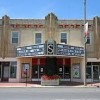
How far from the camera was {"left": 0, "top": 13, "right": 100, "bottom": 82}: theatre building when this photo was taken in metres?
38.5

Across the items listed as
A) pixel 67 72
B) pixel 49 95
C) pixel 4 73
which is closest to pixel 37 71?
pixel 67 72

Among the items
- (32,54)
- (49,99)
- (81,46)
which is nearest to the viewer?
(49,99)

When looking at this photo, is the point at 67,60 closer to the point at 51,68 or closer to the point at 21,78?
the point at 51,68

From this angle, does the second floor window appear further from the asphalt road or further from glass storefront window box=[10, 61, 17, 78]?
the asphalt road

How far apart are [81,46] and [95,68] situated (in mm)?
3591

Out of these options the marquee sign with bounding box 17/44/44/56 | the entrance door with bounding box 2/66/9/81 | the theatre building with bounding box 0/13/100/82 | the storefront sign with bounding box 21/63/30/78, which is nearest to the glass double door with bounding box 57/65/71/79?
the theatre building with bounding box 0/13/100/82

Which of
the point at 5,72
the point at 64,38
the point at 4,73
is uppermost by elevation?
the point at 64,38

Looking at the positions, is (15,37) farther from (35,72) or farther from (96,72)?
(96,72)

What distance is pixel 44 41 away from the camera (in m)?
38.3

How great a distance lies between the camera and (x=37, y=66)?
39.0 meters

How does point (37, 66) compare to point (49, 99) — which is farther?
point (37, 66)

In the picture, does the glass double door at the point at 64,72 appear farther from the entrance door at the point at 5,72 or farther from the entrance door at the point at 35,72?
the entrance door at the point at 5,72

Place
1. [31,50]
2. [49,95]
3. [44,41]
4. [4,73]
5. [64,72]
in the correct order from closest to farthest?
[49,95] < [31,50] < [44,41] < [64,72] < [4,73]

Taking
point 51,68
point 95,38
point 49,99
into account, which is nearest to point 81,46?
point 95,38
